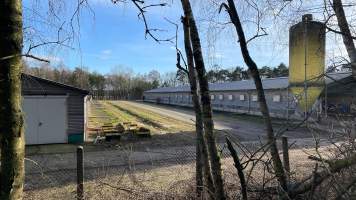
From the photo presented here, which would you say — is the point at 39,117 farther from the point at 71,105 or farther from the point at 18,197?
the point at 18,197

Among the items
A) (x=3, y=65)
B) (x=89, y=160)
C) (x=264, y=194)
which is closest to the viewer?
(x=3, y=65)

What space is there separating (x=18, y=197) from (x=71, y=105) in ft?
57.8

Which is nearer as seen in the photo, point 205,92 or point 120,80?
point 205,92

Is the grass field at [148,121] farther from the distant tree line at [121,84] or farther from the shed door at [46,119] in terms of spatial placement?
the distant tree line at [121,84]

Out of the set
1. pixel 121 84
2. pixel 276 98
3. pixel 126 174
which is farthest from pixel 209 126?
pixel 121 84

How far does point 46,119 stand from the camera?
19297 mm

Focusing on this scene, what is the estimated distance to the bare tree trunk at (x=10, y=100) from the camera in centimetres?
264

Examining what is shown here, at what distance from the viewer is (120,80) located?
11206cm

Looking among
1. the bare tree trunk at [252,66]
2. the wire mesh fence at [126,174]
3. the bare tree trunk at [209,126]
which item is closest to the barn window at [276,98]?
the wire mesh fence at [126,174]

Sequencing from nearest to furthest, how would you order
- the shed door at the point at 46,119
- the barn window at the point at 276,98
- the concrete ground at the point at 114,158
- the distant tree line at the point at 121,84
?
the concrete ground at the point at 114,158, the shed door at the point at 46,119, the barn window at the point at 276,98, the distant tree line at the point at 121,84

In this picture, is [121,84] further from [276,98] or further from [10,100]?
[10,100]

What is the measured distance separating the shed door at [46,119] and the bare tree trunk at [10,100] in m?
17.3

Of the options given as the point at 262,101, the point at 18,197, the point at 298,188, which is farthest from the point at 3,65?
the point at 262,101

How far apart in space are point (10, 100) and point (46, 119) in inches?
691
